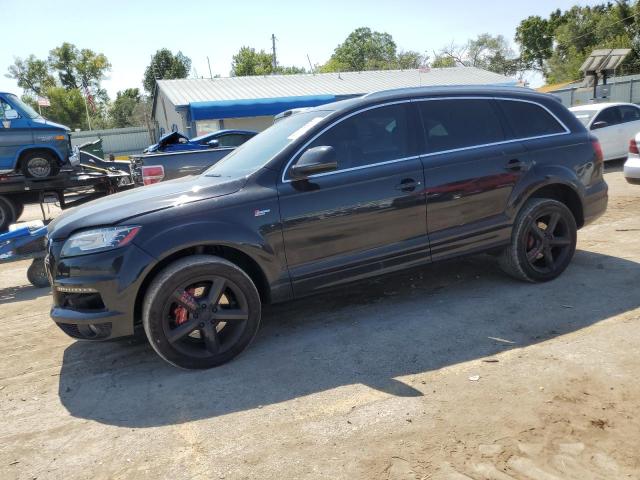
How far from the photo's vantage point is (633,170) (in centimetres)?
771

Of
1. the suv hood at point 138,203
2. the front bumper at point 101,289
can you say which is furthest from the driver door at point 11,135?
the front bumper at point 101,289

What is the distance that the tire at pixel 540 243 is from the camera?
4.82 meters

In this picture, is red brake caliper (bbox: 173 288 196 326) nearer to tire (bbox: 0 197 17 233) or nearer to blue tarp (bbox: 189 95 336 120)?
tire (bbox: 0 197 17 233)

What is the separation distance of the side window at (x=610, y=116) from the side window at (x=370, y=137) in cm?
912

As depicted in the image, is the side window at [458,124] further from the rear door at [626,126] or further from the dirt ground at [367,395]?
the rear door at [626,126]

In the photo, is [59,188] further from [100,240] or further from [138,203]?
[100,240]

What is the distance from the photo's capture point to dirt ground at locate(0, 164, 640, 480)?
105 inches

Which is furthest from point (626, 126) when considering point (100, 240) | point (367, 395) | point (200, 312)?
point (100, 240)

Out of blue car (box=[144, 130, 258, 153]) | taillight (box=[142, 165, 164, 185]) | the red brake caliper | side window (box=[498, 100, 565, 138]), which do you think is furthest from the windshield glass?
side window (box=[498, 100, 565, 138])

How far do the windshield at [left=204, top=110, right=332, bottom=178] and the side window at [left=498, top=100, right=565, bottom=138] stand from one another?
1789mm

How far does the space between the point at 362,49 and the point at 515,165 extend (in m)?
80.6

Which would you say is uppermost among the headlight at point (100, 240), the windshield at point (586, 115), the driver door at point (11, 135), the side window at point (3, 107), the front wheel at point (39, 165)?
the side window at point (3, 107)

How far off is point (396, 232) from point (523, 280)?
1553 millimetres

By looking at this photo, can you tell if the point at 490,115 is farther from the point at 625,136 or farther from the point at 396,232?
the point at 625,136
